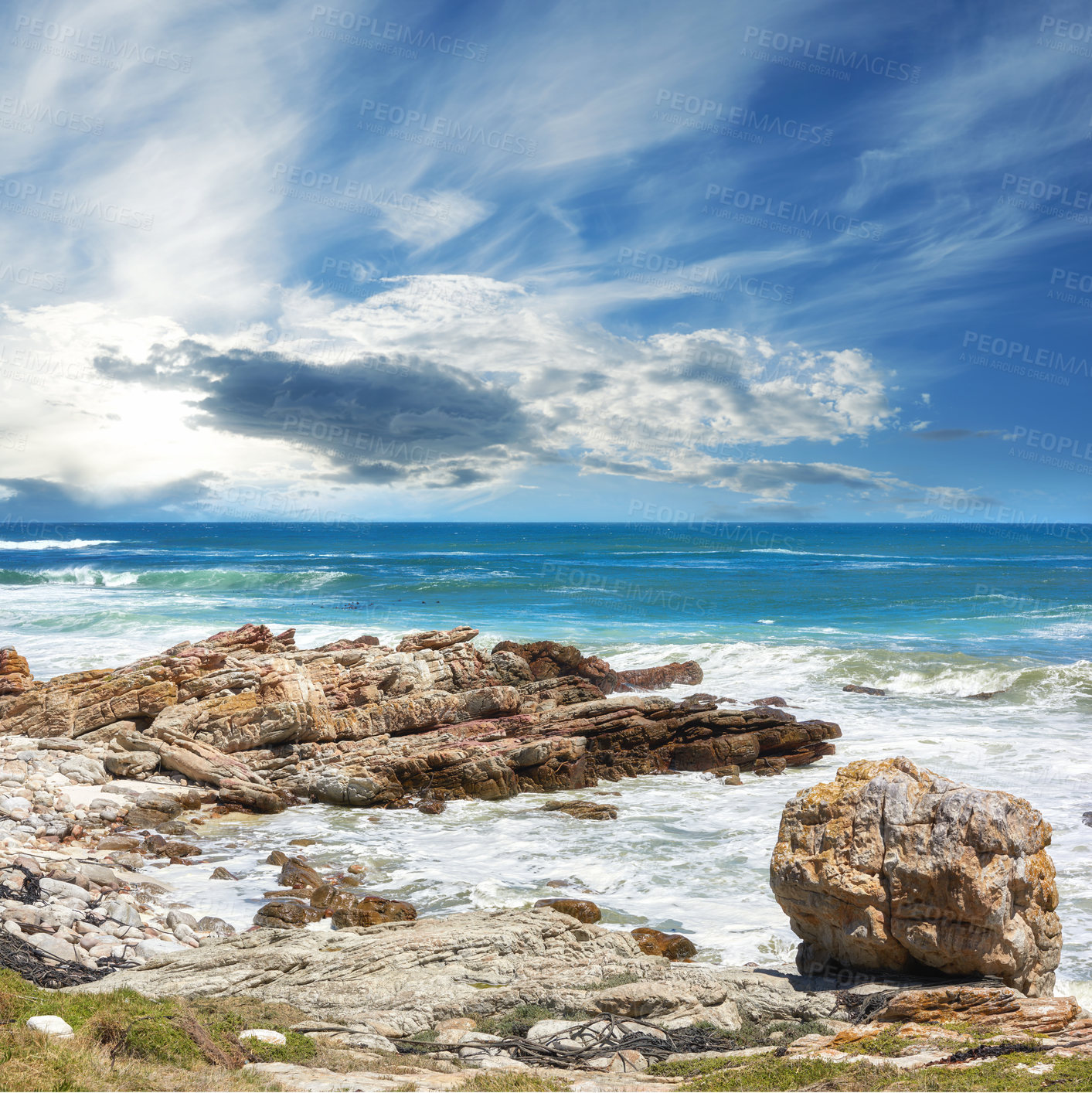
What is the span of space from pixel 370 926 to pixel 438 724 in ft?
34.7

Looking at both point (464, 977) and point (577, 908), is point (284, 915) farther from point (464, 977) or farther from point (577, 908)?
point (577, 908)

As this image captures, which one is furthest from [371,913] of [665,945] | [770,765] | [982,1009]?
[770,765]

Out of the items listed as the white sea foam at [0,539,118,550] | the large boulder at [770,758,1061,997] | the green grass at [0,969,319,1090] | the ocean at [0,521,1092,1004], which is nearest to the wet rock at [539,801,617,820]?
the ocean at [0,521,1092,1004]

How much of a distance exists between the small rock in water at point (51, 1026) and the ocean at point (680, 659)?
15.9 feet

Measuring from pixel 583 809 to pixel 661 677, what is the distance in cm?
1288

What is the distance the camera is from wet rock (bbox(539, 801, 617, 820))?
52.5ft

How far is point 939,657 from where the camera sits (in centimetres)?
3080

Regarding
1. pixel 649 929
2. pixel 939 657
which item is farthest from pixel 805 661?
pixel 649 929

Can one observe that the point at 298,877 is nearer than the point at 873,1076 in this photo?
No

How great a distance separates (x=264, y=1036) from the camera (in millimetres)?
6934

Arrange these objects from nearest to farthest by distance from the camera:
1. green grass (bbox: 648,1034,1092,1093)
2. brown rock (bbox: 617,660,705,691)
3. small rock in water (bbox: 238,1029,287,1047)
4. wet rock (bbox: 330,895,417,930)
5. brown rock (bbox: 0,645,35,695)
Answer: green grass (bbox: 648,1034,1092,1093), small rock in water (bbox: 238,1029,287,1047), wet rock (bbox: 330,895,417,930), brown rock (bbox: 0,645,35,695), brown rock (bbox: 617,660,705,691)

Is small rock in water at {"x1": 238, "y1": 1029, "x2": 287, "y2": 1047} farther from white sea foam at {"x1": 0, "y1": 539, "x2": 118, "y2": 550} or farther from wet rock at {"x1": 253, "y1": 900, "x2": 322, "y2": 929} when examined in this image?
white sea foam at {"x1": 0, "y1": 539, "x2": 118, "y2": 550}

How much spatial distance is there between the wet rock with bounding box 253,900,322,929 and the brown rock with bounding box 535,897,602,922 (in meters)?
3.31

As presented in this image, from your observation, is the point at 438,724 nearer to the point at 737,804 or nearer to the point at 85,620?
the point at 737,804
